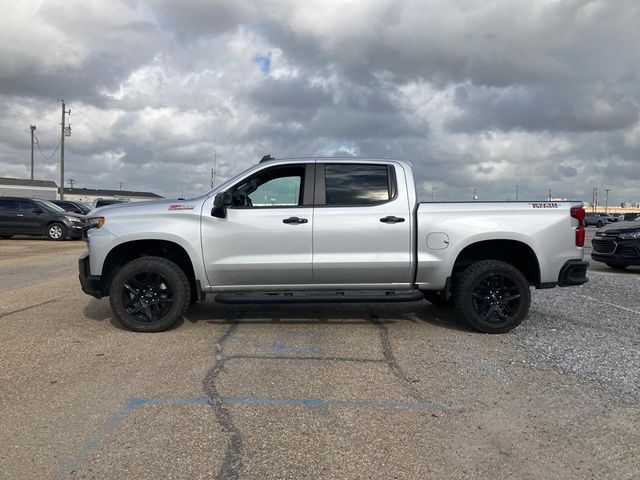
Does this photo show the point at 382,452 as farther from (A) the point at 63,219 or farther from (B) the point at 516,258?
(A) the point at 63,219

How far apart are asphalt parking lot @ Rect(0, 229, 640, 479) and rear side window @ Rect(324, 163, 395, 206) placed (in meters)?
1.53

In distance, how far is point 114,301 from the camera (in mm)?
6113

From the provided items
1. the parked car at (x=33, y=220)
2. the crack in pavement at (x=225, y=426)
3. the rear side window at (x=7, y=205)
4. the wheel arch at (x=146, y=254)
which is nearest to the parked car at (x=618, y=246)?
the wheel arch at (x=146, y=254)

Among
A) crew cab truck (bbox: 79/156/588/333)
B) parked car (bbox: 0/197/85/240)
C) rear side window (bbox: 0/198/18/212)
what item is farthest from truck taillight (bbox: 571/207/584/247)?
rear side window (bbox: 0/198/18/212)

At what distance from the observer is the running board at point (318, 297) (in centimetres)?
609

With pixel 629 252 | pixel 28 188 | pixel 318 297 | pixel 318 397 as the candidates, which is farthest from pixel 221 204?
pixel 28 188

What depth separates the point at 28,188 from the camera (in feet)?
250

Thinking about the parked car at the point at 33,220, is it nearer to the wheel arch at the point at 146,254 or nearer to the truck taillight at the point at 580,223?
the wheel arch at the point at 146,254

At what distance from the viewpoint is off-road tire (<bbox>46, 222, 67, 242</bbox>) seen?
20.6 metres

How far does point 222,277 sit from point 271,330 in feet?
2.77

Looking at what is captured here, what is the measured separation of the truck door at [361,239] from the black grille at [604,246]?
8435 millimetres

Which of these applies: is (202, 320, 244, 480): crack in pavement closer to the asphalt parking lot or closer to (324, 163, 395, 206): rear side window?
the asphalt parking lot

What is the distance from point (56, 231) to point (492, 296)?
18.8m

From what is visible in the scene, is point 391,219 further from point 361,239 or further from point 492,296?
point 492,296
